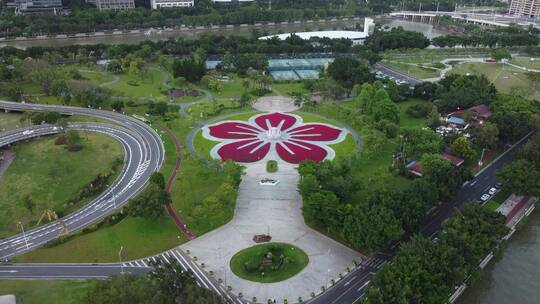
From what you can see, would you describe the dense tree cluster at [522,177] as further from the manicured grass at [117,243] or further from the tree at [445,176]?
the manicured grass at [117,243]

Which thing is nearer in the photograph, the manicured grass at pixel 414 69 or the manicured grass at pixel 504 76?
the manicured grass at pixel 504 76

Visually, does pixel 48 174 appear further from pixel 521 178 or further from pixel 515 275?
pixel 521 178

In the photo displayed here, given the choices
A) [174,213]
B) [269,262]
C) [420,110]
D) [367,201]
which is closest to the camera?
[269,262]

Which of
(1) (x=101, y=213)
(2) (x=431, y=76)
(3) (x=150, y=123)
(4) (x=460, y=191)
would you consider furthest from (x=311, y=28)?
(1) (x=101, y=213)

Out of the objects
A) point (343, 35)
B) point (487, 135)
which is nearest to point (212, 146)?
point (487, 135)

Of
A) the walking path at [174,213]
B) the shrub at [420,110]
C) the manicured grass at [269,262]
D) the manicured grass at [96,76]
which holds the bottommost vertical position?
the manicured grass at [269,262]

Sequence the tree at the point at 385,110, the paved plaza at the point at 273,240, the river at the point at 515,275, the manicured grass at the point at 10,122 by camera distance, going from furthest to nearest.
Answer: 1. the manicured grass at the point at 10,122
2. the tree at the point at 385,110
3. the river at the point at 515,275
4. the paved plaza at the point at 273,240

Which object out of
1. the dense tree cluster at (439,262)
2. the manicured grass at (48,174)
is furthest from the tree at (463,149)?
the manicured grass at (48,174)
